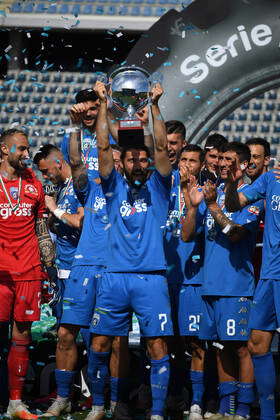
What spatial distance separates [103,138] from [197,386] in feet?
5.72

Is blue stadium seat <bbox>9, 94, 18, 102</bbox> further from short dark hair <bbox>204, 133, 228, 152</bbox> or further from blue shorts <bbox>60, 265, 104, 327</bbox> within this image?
blue shorts <bbox>60, 265, 104, 327</bbox>

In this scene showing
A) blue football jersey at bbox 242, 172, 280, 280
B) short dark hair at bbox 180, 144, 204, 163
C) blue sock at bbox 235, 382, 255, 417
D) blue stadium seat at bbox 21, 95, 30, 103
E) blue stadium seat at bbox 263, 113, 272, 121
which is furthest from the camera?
blue stadium seat at bbox 21, 95, 30, 103

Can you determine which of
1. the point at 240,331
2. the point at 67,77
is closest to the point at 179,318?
the point at 240,331

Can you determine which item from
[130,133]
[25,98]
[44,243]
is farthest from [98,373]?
[25,98]

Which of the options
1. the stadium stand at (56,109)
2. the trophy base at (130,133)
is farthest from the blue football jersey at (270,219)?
the stadium stand at (56,109)

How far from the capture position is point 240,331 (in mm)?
5391

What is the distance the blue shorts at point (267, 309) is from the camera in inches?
198

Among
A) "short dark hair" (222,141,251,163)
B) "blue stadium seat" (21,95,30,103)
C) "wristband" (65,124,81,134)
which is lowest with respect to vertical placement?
"short dark hair" (222,141,251,163)

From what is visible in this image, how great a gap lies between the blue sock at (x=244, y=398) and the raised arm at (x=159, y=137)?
4.59 feet

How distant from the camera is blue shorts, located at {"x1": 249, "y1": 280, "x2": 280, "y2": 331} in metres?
5.03

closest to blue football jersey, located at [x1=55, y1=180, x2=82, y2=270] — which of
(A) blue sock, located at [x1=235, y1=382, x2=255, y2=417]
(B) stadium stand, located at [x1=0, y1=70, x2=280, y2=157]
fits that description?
(A) blue sock, located at [x1=235, y1=382, x2=255, y2=417]

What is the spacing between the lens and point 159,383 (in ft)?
16.4

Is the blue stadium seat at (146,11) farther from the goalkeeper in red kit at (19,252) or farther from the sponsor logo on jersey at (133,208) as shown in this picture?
the sponsor logo on jersey at (133,208)

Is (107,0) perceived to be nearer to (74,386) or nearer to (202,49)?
(202,49)
